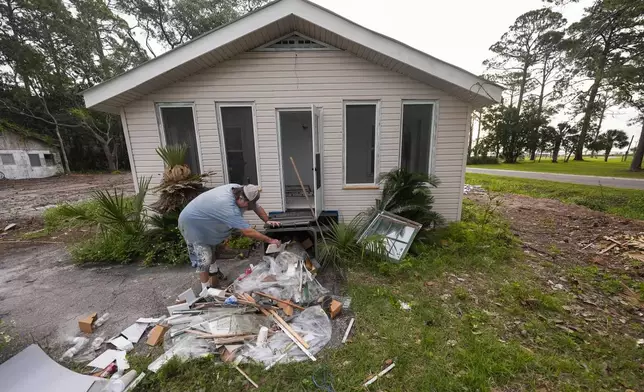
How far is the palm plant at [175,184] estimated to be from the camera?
4.09 meters

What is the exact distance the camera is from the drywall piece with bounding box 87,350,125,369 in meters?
2.08

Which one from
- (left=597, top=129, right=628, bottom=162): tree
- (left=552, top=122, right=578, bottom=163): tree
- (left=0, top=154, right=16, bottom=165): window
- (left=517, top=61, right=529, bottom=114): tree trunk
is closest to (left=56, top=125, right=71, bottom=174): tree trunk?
(left=0, top=154, right=16, bottom=165): window

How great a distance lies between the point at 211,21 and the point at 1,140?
1517 centimetres

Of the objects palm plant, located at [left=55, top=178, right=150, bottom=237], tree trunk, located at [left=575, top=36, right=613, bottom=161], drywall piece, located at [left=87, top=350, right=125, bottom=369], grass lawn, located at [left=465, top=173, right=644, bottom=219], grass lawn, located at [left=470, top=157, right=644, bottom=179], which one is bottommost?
drywall piece, located at [left=87, top=350, right=125, bottom=369]

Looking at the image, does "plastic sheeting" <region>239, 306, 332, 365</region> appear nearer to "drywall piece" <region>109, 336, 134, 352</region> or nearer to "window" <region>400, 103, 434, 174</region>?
"drywall piece" <region>109, 336, 134, 352</region>

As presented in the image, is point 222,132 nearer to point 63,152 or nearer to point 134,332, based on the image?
point 134,332

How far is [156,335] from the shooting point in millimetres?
2338

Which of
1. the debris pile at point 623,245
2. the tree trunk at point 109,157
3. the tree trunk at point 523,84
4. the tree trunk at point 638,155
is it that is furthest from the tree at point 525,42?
the tree trunk at point 109,157

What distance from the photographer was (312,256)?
3930 mm

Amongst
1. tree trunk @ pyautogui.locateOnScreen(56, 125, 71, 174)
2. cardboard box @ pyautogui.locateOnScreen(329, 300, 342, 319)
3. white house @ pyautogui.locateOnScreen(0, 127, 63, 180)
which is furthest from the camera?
tree trunk @ pyautogui.locateOnScreen(56, 125, 71, 174)

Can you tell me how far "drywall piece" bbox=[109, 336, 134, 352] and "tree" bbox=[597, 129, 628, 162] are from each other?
1840 inches

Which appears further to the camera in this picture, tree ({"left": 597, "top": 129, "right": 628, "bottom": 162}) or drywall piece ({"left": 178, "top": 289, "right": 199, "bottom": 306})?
tree ({"left": 597, "top": 129, "right": 628, "bottom": 162})

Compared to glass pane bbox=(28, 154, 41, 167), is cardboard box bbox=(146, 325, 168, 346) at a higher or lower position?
lower

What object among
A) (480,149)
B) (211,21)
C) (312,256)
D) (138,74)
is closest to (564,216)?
(312,256)
